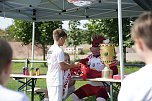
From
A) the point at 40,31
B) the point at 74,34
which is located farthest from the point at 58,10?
the point at 74,34

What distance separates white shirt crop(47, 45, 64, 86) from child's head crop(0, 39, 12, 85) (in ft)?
10.8

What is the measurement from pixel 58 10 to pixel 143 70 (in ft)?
21.8

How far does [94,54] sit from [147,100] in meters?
4.38

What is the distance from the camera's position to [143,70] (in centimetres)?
165

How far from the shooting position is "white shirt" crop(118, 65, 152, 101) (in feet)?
5.35

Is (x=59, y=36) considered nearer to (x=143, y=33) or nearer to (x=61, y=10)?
(x=61, y=10)

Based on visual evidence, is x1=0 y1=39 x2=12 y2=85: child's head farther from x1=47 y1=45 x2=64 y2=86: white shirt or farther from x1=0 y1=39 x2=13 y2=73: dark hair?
x1=47 y1=45 x2=64 y2=86: white shirt

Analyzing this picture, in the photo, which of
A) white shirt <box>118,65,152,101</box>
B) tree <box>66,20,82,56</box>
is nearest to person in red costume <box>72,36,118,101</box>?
white shirt <box>118,65,152,101</box>

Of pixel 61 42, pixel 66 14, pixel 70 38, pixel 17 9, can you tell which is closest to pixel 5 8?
pixel 17 9

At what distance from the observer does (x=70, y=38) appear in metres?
29.7

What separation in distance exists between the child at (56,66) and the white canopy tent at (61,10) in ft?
7.98

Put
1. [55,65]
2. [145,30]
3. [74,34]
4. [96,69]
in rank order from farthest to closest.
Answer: [74,34] → [96,69] → [55,65] → [145,30]

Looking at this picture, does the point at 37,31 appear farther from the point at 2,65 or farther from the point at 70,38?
the point at 2,65

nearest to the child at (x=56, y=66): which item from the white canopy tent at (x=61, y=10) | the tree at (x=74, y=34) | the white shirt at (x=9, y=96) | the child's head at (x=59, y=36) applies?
the child's head at (x=59, y=36)
